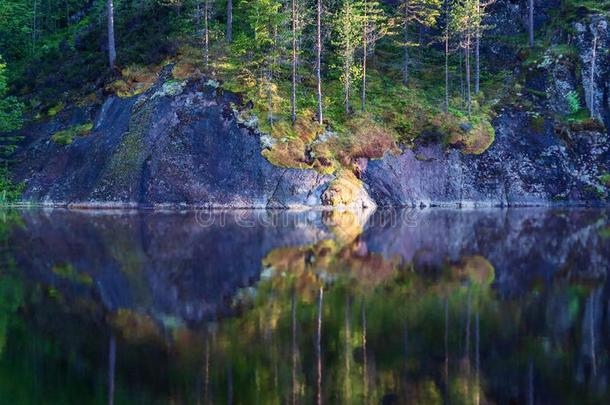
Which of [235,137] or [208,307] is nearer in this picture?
[208,307]

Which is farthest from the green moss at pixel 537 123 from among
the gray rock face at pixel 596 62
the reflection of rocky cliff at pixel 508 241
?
the reflection of rocky cliff at pixel 508 241

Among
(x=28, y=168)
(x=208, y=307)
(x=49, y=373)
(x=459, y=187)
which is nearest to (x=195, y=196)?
(x=28, y=168)

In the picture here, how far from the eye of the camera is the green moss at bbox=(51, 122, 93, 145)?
42.2 meters

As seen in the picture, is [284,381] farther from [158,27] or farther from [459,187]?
[158,27]

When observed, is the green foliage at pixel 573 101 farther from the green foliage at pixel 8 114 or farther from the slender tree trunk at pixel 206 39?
the green foliage at pixel 8 114

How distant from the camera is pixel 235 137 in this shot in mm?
40625

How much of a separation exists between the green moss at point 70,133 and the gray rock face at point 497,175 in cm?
1742

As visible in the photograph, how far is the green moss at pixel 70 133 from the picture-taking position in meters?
42.2

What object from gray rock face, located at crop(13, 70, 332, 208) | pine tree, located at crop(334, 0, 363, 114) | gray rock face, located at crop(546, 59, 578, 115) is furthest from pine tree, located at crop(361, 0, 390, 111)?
gray rock face, located at crop(546, 59, 578, 115)

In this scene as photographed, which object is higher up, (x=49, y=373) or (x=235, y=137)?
(x=235, y=137)

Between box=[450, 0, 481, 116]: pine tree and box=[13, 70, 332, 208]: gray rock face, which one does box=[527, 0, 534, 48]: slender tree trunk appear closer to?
box=[450, 0, 481, 116]: pine tree

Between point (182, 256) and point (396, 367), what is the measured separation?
37.4 feet

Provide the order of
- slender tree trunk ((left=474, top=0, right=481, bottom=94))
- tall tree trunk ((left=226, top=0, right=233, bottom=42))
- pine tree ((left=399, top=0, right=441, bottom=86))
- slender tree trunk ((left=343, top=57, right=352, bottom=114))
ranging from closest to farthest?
slender tree trunk ((left=343, top=57, right=352, bottom=114)) < tall tree trunk ((left=226, top=0, right=233, bottom=42)) < slender tree trunk ((left=474, top=0, right=481, bottom=94)) < pine tree ((left=399, top=0, right=441, bottom=86))

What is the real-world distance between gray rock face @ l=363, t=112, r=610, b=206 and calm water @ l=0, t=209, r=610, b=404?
17.3 m
